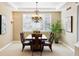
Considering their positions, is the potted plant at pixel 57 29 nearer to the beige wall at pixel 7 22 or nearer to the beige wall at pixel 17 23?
the beige wall at pixel 17 23

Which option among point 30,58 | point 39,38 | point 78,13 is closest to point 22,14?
point 39,38

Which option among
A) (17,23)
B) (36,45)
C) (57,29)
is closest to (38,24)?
(17,23)

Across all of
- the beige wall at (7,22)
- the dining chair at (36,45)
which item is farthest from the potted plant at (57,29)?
the dining chair at (36,45)

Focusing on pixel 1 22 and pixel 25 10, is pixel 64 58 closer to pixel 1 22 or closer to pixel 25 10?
pixel 1 22

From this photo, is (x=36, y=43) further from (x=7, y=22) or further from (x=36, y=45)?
(x=7, y=22)

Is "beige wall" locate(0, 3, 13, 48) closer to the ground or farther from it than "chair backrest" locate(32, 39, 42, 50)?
farther from it

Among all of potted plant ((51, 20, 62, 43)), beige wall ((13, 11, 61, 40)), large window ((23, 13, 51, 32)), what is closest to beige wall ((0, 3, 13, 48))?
beige wall ((13, 11, 61, 40))

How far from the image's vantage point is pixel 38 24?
11.3m

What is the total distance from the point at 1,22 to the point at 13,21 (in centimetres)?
383

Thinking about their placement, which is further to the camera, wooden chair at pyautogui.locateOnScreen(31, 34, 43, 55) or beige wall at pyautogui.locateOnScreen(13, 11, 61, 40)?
beige wall at pyautogui.locateOnScreen(13, 11, 61, 40)

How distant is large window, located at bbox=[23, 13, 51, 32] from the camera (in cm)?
1130

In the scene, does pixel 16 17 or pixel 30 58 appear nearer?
pixel 30 58

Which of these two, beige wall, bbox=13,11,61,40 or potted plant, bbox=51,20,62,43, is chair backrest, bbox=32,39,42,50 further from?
beige wall, bbox=13,11,61,40

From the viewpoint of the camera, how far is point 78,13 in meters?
6.61
